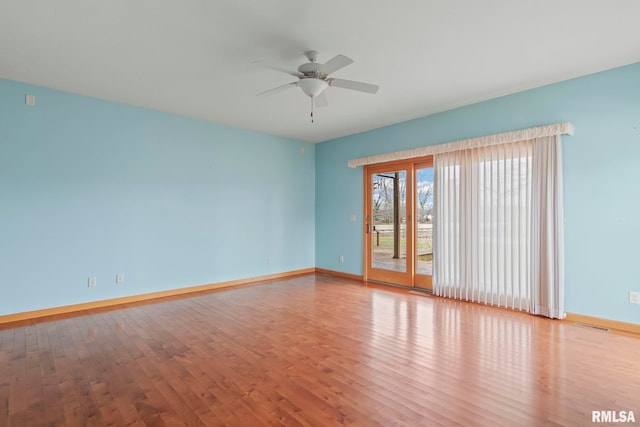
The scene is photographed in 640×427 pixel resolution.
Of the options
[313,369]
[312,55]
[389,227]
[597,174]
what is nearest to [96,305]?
[313,369]

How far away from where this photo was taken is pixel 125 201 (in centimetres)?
439

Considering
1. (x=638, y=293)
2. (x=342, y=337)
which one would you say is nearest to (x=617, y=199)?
(x=638, y=293)

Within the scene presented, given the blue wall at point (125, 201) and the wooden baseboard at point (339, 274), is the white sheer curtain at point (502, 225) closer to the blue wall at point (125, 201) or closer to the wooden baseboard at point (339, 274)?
the wooden baseboard at point (339, 274)

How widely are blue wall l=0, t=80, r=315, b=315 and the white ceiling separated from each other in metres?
0.53

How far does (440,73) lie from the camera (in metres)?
3.41

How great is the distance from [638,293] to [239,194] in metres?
5.45

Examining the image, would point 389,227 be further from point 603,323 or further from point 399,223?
point 603,323

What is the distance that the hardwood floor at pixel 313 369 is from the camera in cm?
190

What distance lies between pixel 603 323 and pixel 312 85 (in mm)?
3977

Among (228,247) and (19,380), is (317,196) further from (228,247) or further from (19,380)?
(19,380)

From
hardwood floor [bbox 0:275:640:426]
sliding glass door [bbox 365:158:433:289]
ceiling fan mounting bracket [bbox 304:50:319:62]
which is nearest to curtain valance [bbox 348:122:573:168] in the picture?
sliding glass door [bbox 365:158:433:289]

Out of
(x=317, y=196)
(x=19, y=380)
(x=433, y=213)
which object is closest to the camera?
(x=19, y=380)

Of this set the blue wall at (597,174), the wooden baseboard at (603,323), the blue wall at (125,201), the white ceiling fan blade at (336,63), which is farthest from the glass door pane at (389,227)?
the white ceiling fan blade at (336,63)

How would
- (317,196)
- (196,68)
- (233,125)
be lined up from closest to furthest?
(196,68) < (233,125) < (317,196)
